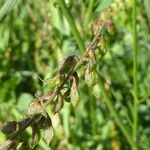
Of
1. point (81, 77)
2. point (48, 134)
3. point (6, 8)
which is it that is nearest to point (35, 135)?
point (48, 134)

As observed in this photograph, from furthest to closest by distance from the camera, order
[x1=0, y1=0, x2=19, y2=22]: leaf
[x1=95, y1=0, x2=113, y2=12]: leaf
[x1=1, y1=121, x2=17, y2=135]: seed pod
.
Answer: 1. [x1=95, y1=0, x2=113, y2=12]: leaf
2. [x1=0, y1=0, x2=19, y2=22]: leaf
3. [x1=1, y1=121, x2=17, y2=135]: seed pod

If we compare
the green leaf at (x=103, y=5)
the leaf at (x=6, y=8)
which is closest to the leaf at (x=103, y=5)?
the green leaf at (x=103, y=5)

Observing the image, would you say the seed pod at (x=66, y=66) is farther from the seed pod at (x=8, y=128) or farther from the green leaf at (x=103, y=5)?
the green leaf at (x=103, y=5)

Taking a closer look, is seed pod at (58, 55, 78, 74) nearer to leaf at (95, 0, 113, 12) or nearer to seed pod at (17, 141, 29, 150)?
seed pod at (17, 141, 29, 150)

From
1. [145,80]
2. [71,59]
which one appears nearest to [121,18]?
[145,80]

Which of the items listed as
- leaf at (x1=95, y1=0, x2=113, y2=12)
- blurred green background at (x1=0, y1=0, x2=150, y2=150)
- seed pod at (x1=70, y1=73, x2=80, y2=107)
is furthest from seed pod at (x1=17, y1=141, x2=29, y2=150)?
blurred green background at (x1=0, y1=0, x2=150, y2=150)

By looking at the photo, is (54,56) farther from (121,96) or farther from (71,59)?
(71,59)

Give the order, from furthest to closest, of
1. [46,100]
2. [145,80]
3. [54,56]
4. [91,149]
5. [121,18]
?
[121,18], [145,80], [54,56], [91,149], [46,100]
